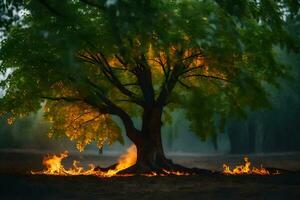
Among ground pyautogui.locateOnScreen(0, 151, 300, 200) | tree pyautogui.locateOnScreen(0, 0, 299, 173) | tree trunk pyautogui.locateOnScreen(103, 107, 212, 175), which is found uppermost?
tree pyautogui.locateOnScreen(0, 0, 299, 173)

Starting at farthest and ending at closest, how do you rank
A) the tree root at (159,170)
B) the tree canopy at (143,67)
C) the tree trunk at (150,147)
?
the tree trunk at (150,147) → the tree root at (159,170) → the tree canopy at (143,67)

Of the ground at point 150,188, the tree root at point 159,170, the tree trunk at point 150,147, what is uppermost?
the tree trunk at point 150,147

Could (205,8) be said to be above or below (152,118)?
above

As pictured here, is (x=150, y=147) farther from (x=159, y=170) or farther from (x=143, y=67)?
(x=143, y=67)

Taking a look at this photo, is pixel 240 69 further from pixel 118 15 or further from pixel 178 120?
pixel 178 120

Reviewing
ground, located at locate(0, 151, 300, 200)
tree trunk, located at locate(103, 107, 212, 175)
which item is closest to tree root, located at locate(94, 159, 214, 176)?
tree trunk, located at locate(103, 107, 212, 175)

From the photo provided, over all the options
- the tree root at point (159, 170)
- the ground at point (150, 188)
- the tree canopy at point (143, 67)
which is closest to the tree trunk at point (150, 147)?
the tree root at point (159, 170)

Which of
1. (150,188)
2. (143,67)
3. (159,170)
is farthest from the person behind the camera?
(143,67)

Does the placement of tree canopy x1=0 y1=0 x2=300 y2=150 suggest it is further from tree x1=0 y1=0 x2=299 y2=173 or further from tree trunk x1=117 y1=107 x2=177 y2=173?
tree trunk x1=117 y1=107 x2=177 y2=173

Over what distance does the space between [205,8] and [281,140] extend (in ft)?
132

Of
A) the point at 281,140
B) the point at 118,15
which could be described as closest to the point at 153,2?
the point at 118,15

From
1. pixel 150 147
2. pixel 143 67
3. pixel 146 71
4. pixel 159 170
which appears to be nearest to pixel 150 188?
pixel 159 170

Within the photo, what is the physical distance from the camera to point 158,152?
28141 millimetres

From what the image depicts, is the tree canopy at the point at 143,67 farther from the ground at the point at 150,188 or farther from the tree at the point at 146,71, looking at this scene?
the ground at the point at 150,188
